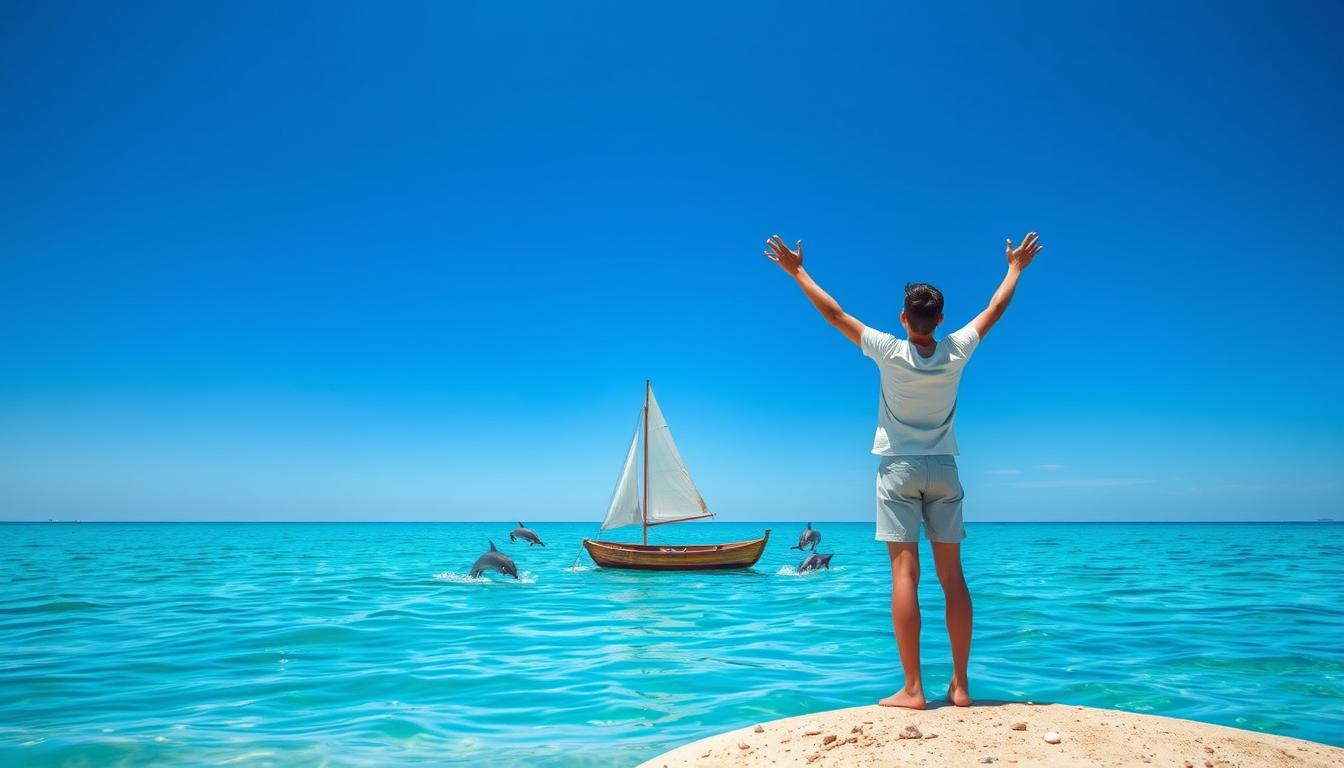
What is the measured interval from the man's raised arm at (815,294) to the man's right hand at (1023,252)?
119 centimetres

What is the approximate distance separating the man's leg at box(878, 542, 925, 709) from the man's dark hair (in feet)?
4.44

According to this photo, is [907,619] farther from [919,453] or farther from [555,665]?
[555,665]

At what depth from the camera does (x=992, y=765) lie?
3771 mm

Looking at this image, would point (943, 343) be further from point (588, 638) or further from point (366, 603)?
point (366, 603)

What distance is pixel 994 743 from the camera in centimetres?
407

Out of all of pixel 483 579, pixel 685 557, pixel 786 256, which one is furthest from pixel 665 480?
pixel 786 256

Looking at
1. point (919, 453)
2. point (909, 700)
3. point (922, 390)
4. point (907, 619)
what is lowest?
point (909, 700)

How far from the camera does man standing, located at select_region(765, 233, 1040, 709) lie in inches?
192

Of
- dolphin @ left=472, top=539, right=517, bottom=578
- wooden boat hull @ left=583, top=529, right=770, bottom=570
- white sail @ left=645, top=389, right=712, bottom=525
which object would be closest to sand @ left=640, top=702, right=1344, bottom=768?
dolphin @ left=472, top=539, right=517, bottom=578

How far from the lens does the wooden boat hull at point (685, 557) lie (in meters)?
28.2

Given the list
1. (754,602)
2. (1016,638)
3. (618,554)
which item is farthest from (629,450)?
(1016,638)

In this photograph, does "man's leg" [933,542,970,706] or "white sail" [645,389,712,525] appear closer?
"man's leg" [933,542,970,706]

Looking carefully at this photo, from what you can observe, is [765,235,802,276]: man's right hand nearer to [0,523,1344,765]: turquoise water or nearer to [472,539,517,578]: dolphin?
[0,523,1344,765]: turquoise water

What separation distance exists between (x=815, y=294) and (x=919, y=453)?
1.19m
